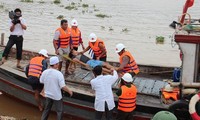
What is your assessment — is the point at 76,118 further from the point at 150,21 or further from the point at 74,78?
the point at 150,21

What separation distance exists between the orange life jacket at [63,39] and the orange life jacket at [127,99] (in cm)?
272

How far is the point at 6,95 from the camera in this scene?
998 centimetres

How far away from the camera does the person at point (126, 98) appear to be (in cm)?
670

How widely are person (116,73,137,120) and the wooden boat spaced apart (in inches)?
14.0

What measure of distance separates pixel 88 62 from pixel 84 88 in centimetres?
75

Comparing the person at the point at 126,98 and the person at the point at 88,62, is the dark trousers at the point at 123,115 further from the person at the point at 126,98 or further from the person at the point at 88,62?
the person at the point at 88,62

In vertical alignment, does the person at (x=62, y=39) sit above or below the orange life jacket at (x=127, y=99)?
above

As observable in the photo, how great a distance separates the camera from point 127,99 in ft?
22.1

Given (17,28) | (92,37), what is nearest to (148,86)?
(92,37)

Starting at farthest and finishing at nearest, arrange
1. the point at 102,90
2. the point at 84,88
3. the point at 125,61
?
the point at 84,88
the point at 125,61
the point at 102,90

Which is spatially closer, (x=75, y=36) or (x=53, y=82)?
(x=53, y=82)

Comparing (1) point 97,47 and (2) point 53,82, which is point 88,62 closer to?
(1) point 97,47

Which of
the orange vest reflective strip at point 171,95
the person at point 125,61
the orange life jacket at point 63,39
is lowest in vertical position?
the orange vest reflective strip at point 171,95

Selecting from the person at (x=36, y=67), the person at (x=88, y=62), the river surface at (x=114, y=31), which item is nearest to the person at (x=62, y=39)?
the person at (x=88, y=62)
